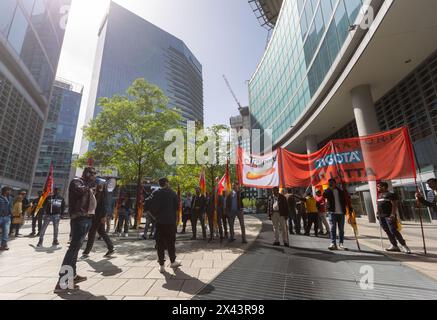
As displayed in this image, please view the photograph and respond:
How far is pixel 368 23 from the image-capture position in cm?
1230

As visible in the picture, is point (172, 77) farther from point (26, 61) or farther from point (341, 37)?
point (341, 37)

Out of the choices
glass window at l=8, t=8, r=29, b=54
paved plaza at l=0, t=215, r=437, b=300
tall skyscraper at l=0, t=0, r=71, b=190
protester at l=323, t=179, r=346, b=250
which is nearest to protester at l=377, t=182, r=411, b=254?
paved plaza at l=0, t=215, r=437, b=300

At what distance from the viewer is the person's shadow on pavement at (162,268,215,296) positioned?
136 inches

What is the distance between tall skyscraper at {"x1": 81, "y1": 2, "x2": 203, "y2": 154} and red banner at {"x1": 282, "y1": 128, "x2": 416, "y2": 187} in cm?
8299

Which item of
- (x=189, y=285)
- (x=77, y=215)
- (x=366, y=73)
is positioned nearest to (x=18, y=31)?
(x=77, y=215)

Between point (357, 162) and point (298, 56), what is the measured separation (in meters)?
22.0

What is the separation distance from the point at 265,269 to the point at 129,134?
1193cm

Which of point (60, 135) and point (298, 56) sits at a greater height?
point (60, 135)

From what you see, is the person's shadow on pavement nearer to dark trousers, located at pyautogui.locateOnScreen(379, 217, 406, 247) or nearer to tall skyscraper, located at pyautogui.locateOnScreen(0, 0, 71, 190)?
dark trousers, located at pyautogui.locateOnScreen(379, 217, 406, 247)

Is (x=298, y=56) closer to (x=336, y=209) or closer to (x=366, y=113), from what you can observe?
(x=366, y=113)

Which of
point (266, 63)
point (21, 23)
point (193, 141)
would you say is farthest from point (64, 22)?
point (193, 141)

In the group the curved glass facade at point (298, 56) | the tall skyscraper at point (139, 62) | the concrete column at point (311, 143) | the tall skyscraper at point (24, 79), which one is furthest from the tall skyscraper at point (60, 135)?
the concrete column at point (311, 143)

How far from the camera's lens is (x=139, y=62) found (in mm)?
95125

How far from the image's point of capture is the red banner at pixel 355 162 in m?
6.29
